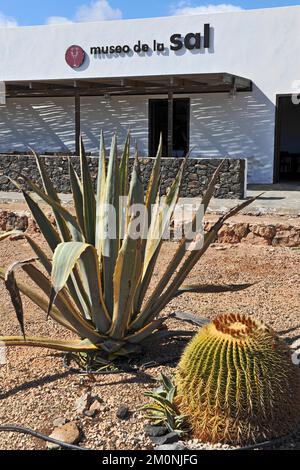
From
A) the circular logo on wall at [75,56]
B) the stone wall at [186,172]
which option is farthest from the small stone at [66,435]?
the circular logo on wall at [75,56]

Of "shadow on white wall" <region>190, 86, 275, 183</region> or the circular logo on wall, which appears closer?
"shadow on white wall" <region>190, 86, 275, 183</region>

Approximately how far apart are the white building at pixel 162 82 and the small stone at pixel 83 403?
9.75 m

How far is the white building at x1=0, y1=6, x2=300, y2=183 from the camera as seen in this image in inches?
551

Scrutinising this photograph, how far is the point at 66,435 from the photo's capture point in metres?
2.97

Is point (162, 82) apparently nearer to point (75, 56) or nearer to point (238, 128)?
point (238, 128)

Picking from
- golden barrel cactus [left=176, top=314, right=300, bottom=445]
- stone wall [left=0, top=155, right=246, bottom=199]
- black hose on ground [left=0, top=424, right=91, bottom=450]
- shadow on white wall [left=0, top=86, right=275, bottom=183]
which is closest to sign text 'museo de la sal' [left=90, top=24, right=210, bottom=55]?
shadow on white wall [left=0, top=86, right=275, bottom=183]

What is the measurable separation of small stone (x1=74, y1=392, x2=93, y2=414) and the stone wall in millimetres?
8601

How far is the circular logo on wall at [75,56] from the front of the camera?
627 inches

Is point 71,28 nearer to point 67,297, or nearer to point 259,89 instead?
point 259,89

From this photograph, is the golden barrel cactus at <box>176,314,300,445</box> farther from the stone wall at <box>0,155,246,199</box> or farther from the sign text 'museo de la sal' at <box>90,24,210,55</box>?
the sign text 'museo de la sal' at <box>90,24,210,55</box>

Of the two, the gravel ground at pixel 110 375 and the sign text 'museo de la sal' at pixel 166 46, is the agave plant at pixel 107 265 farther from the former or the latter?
the sign text 'museo de la sal' at pixel 166 46

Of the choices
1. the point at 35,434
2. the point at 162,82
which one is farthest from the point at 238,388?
the point at 162,82

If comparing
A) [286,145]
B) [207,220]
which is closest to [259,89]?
[286,145]

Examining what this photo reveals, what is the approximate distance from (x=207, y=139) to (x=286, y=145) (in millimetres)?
4924
